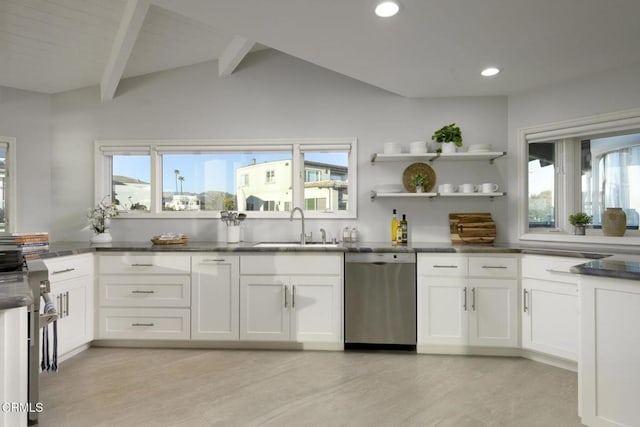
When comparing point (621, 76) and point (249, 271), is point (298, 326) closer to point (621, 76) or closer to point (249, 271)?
point (249, 271)

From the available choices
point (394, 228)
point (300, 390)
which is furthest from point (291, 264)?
point (394, 228)

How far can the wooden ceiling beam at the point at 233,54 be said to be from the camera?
3.22m

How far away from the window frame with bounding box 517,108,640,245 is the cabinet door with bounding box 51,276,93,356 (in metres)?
4.03

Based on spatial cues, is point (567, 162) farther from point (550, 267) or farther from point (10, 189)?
point (10, 189)

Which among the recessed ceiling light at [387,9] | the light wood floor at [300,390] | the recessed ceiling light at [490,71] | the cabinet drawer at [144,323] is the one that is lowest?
the light wood floor at [300,390]

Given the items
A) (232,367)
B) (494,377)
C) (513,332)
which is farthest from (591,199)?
(232,367)

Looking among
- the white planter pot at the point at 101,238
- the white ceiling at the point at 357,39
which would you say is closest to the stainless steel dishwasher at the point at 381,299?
the white ceiling at the point at 357,39

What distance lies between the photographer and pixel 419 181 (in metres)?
3.49

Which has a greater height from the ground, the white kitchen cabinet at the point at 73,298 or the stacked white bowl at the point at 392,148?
the stacked white bowl at the point at 392,148

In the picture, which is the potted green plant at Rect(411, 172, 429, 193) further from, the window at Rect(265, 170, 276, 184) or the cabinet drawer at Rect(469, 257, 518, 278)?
the window at Rect(265, 170, 276, 184)

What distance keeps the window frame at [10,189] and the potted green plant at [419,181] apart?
13.1 ft

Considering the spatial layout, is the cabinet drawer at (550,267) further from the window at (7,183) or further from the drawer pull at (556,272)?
the window at (7,183)

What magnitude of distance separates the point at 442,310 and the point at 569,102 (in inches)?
86.1

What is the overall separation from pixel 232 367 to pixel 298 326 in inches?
24.4
